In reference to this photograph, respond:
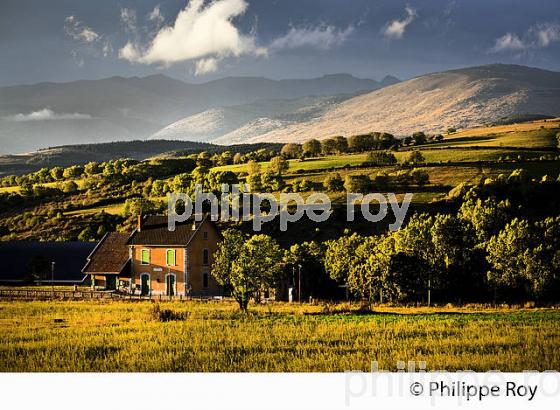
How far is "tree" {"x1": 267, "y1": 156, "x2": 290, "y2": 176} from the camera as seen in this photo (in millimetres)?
14372

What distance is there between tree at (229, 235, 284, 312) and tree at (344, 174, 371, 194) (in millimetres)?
2931

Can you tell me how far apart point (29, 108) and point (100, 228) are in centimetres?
272

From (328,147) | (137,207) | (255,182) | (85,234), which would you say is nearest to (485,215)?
(328,147)

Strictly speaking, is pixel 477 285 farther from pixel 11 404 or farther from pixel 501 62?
pixel 11 404

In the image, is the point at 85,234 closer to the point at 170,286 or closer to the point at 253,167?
the point at 170,286

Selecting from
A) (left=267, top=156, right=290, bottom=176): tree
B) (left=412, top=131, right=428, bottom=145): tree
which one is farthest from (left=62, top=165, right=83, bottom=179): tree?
(left=412, top=131, right=428, bottom=145): tree

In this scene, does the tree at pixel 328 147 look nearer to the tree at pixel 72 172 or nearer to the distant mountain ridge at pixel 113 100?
the distant mountain ridge at pixel 113 100

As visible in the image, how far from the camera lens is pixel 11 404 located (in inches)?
434

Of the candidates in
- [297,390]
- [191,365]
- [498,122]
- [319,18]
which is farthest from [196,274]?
[498,122]

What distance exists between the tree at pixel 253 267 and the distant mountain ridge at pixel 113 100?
126 inches

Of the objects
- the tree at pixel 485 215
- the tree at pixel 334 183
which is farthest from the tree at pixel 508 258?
the tree at pixel 334 183

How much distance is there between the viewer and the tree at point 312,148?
14.4 metres

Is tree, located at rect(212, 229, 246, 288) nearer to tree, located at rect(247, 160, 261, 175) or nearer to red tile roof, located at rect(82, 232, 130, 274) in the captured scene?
tree, located at rect(247, 160, 261, 175)

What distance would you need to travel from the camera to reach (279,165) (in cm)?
1440
